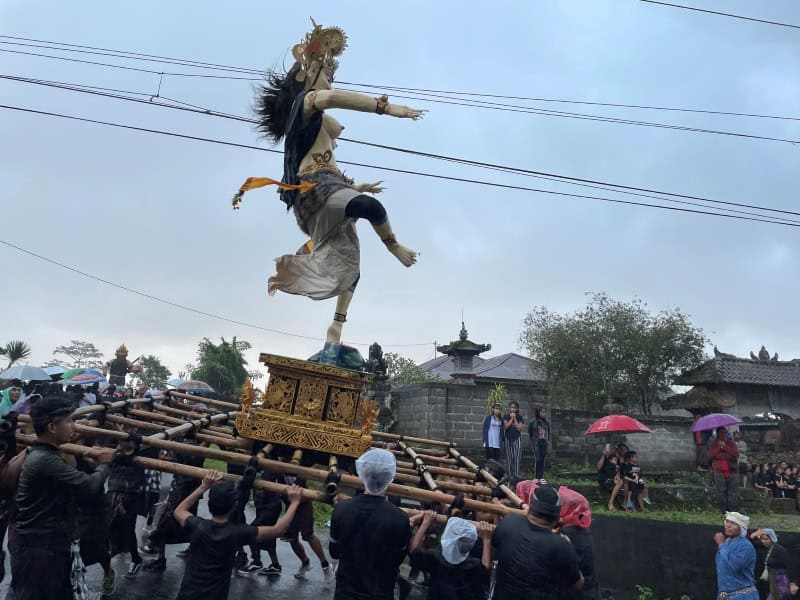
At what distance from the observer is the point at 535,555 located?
315 centimetres

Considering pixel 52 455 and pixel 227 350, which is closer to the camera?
pixel 52 455

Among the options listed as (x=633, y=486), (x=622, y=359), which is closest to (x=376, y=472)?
(x=633, y=486)

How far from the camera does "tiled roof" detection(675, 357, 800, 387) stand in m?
24.0

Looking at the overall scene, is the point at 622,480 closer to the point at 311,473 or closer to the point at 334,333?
the point at 334,333

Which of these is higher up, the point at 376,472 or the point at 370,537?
the point at 376,472

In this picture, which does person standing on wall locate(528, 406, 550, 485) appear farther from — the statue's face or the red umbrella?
the statue's face

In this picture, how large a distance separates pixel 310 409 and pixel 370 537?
1124mm

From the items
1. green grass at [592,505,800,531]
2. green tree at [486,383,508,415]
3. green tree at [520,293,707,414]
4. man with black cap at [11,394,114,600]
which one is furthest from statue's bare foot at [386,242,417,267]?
green tree at [520,293,707,414]

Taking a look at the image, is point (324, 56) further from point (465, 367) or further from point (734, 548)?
point (465, 367)

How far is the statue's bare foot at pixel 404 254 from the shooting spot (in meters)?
4.81

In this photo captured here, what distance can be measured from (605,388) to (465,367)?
865 centimetres

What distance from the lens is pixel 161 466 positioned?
3.15 meters

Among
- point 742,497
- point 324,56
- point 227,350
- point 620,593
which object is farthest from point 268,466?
point 227,350

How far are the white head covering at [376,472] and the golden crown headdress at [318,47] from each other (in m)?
3.22
